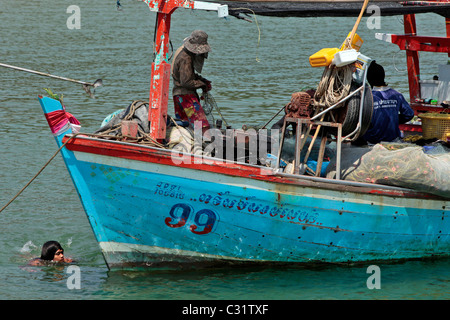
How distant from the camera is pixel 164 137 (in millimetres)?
7043

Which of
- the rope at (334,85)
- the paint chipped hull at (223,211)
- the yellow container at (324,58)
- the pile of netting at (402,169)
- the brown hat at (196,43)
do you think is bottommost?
the paint chipped hull at (223,211)

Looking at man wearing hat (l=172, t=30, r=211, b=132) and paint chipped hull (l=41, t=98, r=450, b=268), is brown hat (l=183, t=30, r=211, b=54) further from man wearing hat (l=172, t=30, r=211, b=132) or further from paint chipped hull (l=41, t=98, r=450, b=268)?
paint chipped hull (l=41, t=98, r=450, b=268)

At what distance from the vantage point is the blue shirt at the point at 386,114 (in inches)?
304

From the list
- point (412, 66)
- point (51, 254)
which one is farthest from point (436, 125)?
point (51, 254)

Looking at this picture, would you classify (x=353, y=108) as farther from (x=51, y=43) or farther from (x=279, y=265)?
(x=51, y=43)

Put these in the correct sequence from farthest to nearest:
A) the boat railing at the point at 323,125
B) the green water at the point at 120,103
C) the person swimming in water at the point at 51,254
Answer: the person swimming in water at the point at 51,254, the green water at the point at 120,103, the boat railing at the point at 323,125

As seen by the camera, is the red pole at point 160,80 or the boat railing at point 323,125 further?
the red pole at point 160,80

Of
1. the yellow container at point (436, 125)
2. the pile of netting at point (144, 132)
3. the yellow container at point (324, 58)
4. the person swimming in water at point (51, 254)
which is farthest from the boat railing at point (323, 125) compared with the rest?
the person swimming in water at point (51, 254)

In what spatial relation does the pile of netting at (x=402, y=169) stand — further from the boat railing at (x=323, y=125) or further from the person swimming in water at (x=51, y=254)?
the person swimming in water at (x=51, y=254)

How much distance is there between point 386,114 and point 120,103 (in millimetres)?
8812

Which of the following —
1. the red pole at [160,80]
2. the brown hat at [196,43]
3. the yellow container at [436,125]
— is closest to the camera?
the red pole at [160,80]

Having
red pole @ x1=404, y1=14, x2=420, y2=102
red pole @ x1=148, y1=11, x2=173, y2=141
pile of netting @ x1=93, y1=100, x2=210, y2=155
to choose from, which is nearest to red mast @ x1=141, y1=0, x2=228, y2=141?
red pole @ x1=148, y1=11, x2=173, y2=141

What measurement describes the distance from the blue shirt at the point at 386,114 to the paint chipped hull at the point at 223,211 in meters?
0.96

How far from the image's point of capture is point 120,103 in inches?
612
